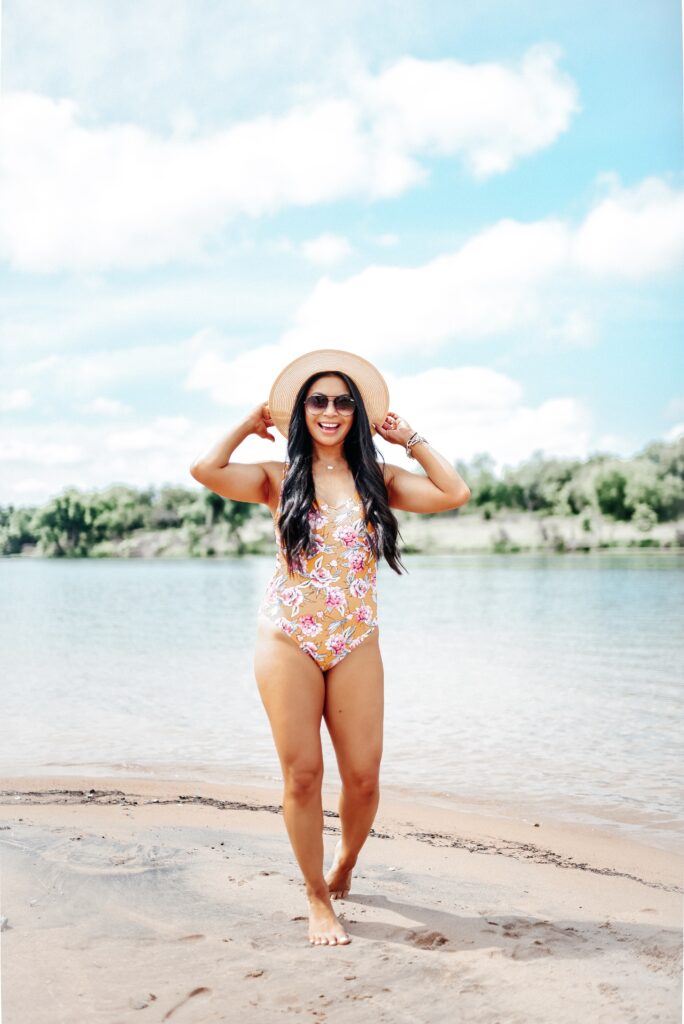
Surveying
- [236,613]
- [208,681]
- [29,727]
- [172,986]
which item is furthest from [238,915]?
[236,613]

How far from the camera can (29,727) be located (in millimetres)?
7074

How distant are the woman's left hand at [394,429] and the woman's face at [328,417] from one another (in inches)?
6.2

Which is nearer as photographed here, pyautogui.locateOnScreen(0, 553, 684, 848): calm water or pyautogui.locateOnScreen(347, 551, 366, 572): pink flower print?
pyautogui.locateOnScreen(347, 551, 366, 572): pink flower print

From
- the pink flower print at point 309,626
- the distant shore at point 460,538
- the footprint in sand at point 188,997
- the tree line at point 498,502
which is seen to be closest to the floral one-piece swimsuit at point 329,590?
the pink flower print at point 309,626

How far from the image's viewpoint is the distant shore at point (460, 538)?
4147 centimetres

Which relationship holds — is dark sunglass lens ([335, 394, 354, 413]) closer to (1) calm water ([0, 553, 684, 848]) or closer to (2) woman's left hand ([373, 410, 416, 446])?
(2) woman's left hand ([373, 410, 416, 446])

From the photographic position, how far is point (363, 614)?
119 inches

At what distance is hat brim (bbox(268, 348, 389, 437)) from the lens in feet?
10.3

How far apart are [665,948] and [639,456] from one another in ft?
162

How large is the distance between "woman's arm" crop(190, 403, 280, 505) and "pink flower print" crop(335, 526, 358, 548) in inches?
12.2

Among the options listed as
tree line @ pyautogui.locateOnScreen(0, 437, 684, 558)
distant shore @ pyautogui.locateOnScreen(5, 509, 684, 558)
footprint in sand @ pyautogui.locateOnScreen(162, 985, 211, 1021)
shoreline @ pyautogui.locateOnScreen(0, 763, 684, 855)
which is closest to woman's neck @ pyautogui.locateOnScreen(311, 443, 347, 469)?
footprint in sand @ pyautogui.locateOnScreen(162, 985, 211, 1021)

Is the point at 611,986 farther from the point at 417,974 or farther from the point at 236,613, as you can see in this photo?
the point at 236,613

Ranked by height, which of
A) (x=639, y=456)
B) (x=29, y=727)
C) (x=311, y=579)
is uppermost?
(x=639, y=456)

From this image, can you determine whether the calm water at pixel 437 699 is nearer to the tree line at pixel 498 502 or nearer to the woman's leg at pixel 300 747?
the woman's leg at pixel 300 747
